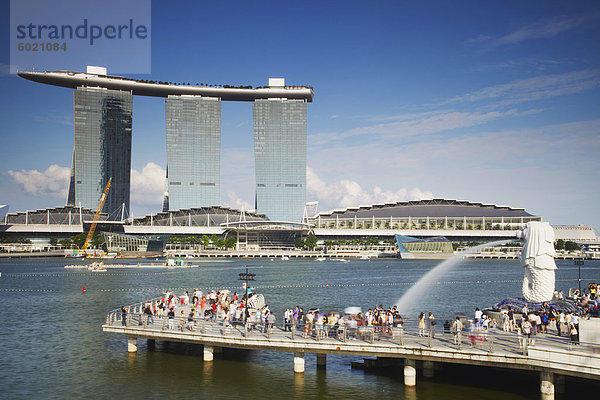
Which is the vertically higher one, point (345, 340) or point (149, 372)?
point (345, 340)

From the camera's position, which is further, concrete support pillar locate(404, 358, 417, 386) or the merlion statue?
the merlion statue

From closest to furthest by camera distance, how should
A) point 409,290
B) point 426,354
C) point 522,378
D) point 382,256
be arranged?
point 426,354, point 522,378, point 409,290, point 382,256

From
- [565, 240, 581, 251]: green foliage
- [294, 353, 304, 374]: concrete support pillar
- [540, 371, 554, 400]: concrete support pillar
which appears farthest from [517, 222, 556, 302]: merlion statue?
[565, 240, 581, 251]: green foliage

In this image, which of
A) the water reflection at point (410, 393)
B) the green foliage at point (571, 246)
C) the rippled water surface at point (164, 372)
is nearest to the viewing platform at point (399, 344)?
the water reflection at point (410, 393)

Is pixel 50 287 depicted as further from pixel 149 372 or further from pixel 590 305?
pixel 590 305

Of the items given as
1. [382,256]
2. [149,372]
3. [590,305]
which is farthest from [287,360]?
[382,256]

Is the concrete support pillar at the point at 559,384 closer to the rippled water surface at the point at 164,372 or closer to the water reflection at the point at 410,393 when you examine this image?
the rippled water surface at the point at 164,372

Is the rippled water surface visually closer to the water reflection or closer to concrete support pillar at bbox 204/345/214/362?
the water reflection

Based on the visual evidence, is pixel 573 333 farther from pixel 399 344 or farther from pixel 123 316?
pixel 123 316
